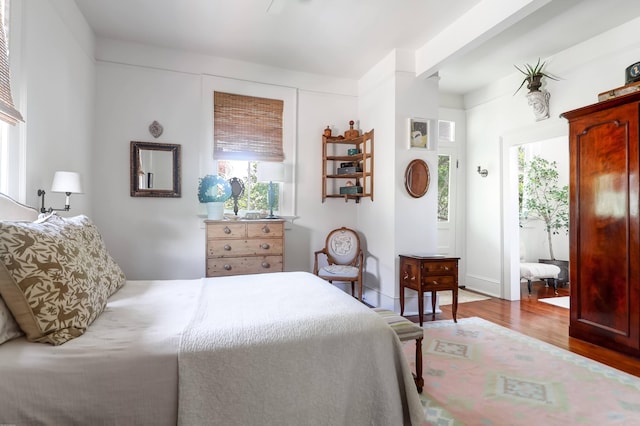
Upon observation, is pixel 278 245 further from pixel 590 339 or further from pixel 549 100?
pixel 549 100

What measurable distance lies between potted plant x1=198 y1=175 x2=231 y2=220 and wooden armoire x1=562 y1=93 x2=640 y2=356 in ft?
11.2

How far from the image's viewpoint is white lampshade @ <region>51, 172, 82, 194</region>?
2.33m

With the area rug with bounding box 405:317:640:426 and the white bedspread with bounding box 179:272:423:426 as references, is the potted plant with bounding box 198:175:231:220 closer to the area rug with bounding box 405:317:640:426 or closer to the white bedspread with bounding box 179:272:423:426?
the white bedspread with bounding box 179:272:423:426

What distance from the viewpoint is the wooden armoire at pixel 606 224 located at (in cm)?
254

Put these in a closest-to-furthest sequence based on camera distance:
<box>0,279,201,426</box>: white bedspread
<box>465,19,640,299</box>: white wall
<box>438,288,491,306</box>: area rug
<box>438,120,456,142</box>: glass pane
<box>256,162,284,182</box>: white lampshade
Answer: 1. <box>0,279,201,426</box>: white bedspread
2. <box>465,19,640,299</box>: white wall
3. <box>256,162,284,182</box>: white lampshade
4. <box>438,288,491,306</box>: area rug
5. <box>438,120,456,142</box>: glass pane

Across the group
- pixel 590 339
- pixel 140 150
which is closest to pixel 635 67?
pixel 590 339

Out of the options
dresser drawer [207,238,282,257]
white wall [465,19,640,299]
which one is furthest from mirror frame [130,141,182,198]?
white wall [465,19,640,299]

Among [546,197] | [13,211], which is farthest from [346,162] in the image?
[546,197]

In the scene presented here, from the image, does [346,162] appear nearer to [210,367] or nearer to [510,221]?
[510,221]

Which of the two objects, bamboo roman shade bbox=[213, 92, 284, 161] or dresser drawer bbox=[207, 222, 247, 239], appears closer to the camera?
dresser drawer bbox=[207, 222, 247, 239]

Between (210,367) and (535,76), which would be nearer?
(210,367)

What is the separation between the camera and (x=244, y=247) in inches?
134

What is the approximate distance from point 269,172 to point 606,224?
3148mm

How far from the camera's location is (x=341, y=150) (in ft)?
14.5
